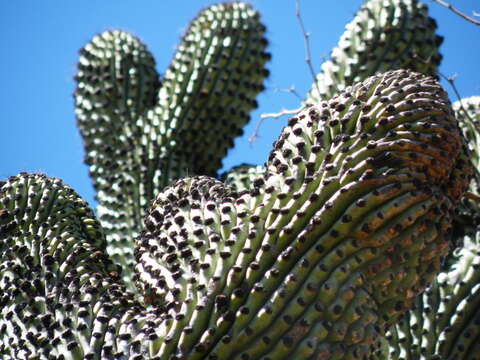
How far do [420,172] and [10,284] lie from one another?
1.44 m

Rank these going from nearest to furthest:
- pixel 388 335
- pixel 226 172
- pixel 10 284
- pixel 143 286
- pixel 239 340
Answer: pixel 239 340 < pixel 143 286 < pixel 10 284 < pixel 388 335 < pixel 226 172

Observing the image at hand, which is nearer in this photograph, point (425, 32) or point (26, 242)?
point (26, 242)

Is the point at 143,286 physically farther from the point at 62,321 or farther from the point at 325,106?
the point at 325,106

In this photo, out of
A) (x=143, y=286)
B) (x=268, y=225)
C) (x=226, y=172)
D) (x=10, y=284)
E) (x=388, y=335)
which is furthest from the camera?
(x=226, y=172)

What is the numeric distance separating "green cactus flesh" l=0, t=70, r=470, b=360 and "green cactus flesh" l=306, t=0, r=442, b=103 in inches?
68.7

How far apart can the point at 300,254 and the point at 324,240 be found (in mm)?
78

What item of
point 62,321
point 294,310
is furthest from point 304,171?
point 62,321

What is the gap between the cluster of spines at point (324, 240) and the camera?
8.21ft

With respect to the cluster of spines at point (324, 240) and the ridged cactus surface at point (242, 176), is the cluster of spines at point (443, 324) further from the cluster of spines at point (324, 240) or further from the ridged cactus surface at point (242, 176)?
the ridged cactus surface at point (242, 176)

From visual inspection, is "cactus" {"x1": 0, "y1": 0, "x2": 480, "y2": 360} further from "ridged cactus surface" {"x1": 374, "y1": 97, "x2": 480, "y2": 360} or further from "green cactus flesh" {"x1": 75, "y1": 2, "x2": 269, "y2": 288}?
"green cactus flesh" {"x1": 75, "y1": 2, "x2": 269, "y2": 288}

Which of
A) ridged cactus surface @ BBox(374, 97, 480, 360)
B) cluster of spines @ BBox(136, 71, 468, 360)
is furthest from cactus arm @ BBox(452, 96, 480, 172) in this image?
cluster of spines @ BBox(136, 71, 468, 360)

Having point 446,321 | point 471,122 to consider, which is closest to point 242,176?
point 471,122

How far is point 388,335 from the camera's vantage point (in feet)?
11.8

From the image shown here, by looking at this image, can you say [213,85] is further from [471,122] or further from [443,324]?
[443,324]
